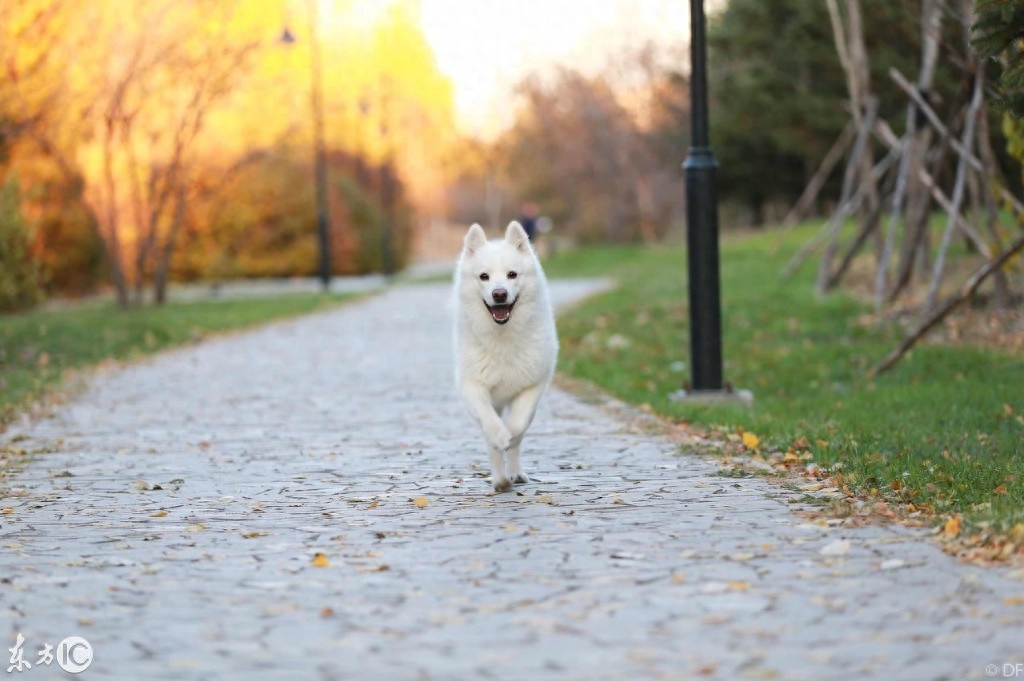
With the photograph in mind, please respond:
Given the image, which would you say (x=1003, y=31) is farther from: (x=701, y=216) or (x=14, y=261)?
(x=14, y=261)

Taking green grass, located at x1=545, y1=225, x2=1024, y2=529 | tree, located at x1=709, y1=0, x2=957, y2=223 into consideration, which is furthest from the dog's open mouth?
tree, located at x1=709, y1=0, x2=957, y2=223

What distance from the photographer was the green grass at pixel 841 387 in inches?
309

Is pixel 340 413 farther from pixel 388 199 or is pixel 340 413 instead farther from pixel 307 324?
pixel 388 199

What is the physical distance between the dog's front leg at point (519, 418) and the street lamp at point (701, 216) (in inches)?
137

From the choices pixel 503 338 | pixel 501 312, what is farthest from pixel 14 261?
pixel 501 312

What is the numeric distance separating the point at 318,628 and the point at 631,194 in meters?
54.8

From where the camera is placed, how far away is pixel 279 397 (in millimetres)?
13617

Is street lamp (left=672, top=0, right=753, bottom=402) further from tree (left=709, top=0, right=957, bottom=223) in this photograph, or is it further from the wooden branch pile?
tree (left=709, top=0, right=957, bottom=223)

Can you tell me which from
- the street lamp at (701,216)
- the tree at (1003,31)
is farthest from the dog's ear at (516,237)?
the street lamp at (701,216)

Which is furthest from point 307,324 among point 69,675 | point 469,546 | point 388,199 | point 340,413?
point 388,199

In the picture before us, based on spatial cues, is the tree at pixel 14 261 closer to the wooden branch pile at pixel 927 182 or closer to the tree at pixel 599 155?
the wooden branch pile at pixel 927 182

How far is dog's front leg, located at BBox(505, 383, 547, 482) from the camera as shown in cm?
819

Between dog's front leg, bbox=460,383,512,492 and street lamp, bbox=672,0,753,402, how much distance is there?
3.71m

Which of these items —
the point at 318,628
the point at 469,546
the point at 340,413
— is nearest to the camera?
the point at 318,628
